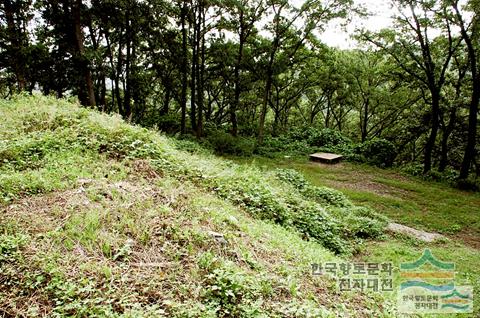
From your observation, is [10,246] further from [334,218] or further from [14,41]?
[14,41]

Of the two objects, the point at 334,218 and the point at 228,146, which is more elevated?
the point at 228,146

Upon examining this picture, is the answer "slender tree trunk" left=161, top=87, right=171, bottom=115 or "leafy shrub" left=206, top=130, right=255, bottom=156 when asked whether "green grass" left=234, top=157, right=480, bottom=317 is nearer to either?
"leafy shrub" left=206, top=130, right=255, bottom=156

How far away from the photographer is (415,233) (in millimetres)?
7363

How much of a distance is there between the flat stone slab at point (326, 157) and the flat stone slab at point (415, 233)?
306 inches

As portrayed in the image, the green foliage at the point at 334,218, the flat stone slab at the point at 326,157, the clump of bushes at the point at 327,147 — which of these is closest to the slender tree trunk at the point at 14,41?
the clump of bushes at the point at 327,147

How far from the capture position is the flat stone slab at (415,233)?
713 centimetres

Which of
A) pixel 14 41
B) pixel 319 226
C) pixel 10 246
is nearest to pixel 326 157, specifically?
pixel 319 226

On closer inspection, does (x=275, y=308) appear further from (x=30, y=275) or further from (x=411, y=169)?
(x=411, y=169)

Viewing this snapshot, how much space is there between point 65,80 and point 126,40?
3.79m

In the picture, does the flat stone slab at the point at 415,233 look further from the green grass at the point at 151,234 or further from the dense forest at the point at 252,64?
the dense forest at the point at 252,64

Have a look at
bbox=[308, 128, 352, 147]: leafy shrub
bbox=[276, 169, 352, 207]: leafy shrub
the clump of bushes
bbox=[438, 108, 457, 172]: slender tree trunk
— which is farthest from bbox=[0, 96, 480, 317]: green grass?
bbox=[308, 128, 352, 147]: leafy shrub

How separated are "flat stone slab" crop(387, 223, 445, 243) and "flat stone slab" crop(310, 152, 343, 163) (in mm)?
7770

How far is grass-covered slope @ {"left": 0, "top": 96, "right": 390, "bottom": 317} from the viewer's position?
285cm

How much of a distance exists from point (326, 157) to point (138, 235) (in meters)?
13.0
